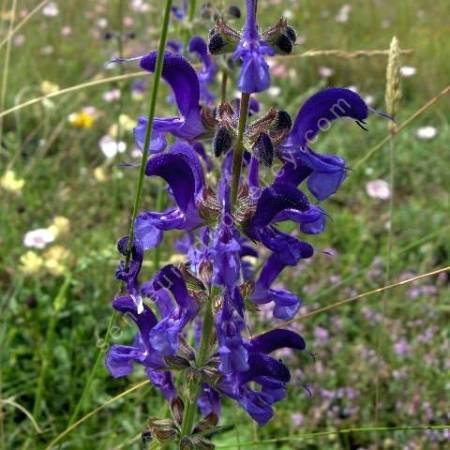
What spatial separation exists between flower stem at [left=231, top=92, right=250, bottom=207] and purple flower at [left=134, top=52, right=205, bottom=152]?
0.12 meters

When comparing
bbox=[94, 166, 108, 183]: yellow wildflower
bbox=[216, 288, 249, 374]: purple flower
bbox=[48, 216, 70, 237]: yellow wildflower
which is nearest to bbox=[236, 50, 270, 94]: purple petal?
bbox=[216, 288, 249, 374]: purple flower

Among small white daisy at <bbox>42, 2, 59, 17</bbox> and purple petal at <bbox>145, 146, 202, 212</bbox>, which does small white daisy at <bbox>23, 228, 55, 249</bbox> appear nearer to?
purple petal at <bbox>145, 146, 202, 212</bbox>

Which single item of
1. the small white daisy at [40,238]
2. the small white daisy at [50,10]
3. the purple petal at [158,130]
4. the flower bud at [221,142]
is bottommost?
the flower bud at [221,142]

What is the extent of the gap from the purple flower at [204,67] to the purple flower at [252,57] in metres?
1.14

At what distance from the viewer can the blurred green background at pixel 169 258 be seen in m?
2.41

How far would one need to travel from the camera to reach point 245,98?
1.29 meters

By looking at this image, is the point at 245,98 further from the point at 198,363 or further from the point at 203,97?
the point at 203,97

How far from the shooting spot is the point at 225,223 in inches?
53.4

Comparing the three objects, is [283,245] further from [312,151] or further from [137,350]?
[137,350]

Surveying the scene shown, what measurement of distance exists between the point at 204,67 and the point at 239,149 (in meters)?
1.22

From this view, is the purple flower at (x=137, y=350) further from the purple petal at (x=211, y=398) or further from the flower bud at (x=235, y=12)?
the flower bud at (x=235, y=12)

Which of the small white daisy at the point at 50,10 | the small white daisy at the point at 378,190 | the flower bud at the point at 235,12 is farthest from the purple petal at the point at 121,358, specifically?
the small white daisy at the point at 50,10

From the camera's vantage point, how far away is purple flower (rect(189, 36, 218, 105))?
2.39 metres

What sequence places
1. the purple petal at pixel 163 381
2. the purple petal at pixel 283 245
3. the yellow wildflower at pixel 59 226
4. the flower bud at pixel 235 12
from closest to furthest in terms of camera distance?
the purple petal at pixel 283 245 < the purple petal at pixel 163 381 < the flower bud at pixel 235 12 < the yellow wildflower at pixel 59 226
